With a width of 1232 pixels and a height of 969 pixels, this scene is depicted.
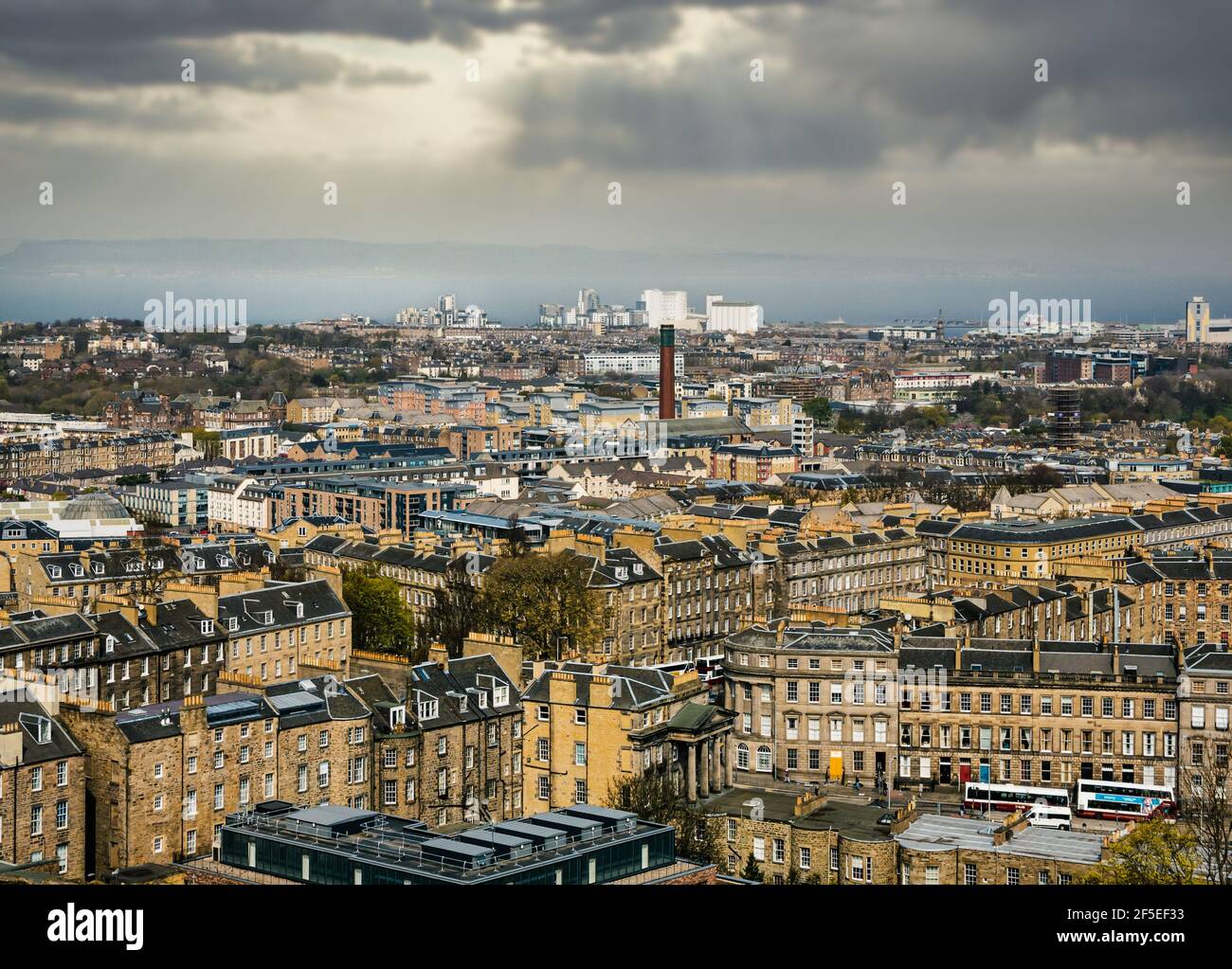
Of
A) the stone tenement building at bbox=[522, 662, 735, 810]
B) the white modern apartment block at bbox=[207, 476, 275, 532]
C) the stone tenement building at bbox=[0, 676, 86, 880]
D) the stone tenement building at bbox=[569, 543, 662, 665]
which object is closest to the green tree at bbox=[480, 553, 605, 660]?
the stone tenement building at bbox=[569, 543, 662, 665]

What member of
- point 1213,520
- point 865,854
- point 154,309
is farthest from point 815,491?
point 154,309

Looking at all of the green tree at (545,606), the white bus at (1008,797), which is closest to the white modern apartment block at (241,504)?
the green tree at (545,606)

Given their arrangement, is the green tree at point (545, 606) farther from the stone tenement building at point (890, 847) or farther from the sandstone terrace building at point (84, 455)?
the sandstone terrace building at point (84, 455)

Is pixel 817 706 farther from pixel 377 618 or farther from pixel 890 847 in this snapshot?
pixel 377 618

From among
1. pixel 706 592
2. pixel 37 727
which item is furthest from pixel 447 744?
pixel 706 592

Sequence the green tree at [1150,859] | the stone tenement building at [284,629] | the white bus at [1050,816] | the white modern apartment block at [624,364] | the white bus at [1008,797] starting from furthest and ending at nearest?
the white modern apartment block at [624,364] → the stone tenement building at [284,629] → the white bus at [1008,797] → the white bus at [1050,816] → the green tree at [1150,859]
